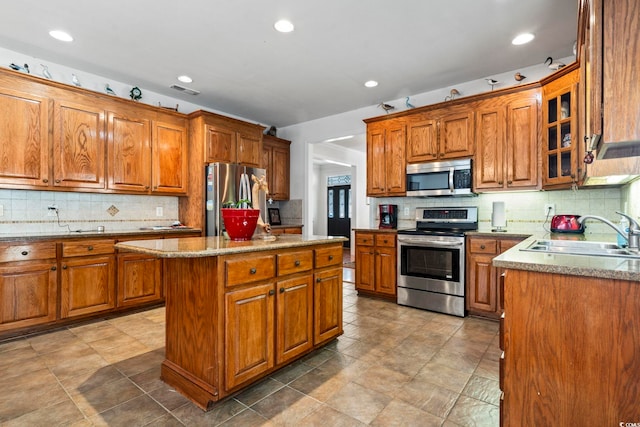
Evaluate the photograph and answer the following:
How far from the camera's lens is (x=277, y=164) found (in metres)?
5.59

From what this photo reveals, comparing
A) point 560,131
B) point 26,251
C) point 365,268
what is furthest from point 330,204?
point 26,251

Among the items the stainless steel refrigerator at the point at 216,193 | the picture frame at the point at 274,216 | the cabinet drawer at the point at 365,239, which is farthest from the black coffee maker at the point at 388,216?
the picture frame at the point at 274,216

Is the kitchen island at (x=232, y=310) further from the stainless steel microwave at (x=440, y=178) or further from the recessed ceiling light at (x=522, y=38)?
the recessed ceiling light at (x=522, y=38)

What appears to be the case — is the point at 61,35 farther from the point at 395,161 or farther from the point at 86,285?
the point at 395,161

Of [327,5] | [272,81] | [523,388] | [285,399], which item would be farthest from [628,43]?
[272,81]

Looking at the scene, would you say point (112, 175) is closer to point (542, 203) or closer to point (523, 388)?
point (523, 388)

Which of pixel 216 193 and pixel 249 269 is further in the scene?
pixel 216 193

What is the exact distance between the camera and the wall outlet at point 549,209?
11.3ft

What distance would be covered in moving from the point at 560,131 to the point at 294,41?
260 centimetres

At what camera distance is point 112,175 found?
3670 mm

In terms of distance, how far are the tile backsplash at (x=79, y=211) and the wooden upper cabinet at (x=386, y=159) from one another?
2787mm

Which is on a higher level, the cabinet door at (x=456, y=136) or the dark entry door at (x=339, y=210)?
the cabinet door at (x=456, y=136)

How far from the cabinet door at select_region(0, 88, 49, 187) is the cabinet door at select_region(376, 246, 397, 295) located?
12.1 feet

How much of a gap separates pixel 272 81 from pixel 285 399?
11.1 feet
